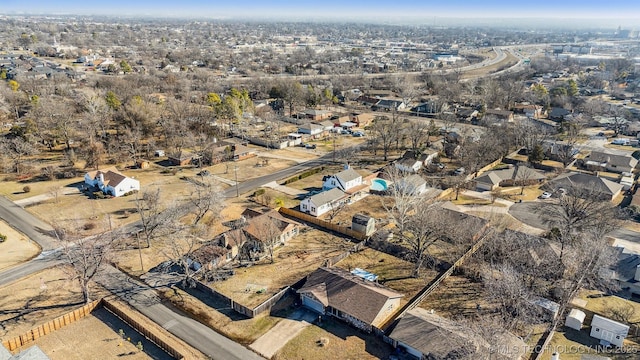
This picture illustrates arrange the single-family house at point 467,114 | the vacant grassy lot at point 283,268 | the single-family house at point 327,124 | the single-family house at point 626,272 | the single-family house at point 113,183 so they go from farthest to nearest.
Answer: the single-family house at point 467,114 → the single-family house at point 327,124 → the single-family house at point 113,183 → the vacant grassy lot at point 283,268 → the single-family house at point 626,272

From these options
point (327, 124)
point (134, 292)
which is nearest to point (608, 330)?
point (134, 292)

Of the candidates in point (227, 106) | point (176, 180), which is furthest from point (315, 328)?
point (227, 106)

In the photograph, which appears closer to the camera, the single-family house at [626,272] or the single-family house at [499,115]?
the single-family house at [626,272]

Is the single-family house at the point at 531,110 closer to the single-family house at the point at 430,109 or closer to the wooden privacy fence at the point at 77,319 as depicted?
the single-family house at the point at 430,109

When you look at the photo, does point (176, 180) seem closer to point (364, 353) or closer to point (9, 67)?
point (364, 353)

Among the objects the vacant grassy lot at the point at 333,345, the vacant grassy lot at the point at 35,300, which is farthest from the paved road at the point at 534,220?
the vacant grassy lot at the point at 35,300

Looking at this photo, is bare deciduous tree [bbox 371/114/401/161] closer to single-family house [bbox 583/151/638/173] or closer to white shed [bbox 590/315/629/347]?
single-family house [bbox 583/151/638/173]

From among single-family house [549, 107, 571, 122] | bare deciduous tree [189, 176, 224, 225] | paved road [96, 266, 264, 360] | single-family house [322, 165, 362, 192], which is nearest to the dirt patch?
paved road [96, 266, 264, 360]
